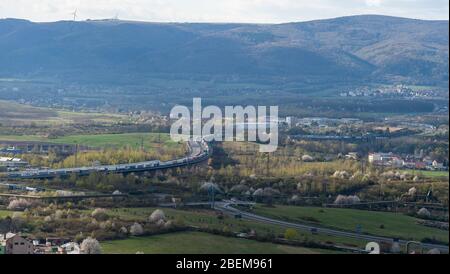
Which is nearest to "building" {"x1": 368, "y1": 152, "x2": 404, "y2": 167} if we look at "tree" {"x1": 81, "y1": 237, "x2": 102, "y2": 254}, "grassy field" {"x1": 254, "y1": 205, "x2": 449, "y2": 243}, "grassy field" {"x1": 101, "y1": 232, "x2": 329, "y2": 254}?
"grassy field" {"x1": 254, "y1": 205, "x2": 449, "y2": 243}

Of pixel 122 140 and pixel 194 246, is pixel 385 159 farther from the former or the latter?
pixel 194 246

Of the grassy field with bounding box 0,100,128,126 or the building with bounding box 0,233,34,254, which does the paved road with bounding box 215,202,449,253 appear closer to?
the building with bounding box 0,233,34,254

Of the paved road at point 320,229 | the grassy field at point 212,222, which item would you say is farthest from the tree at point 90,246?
the paved road at point 320,229

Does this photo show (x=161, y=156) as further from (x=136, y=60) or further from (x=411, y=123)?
(x=136, y=60)

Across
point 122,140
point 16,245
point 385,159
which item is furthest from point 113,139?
point 16,245

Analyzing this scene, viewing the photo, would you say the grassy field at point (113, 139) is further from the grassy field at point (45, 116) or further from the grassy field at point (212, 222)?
the grassy field at point (212, 222)
